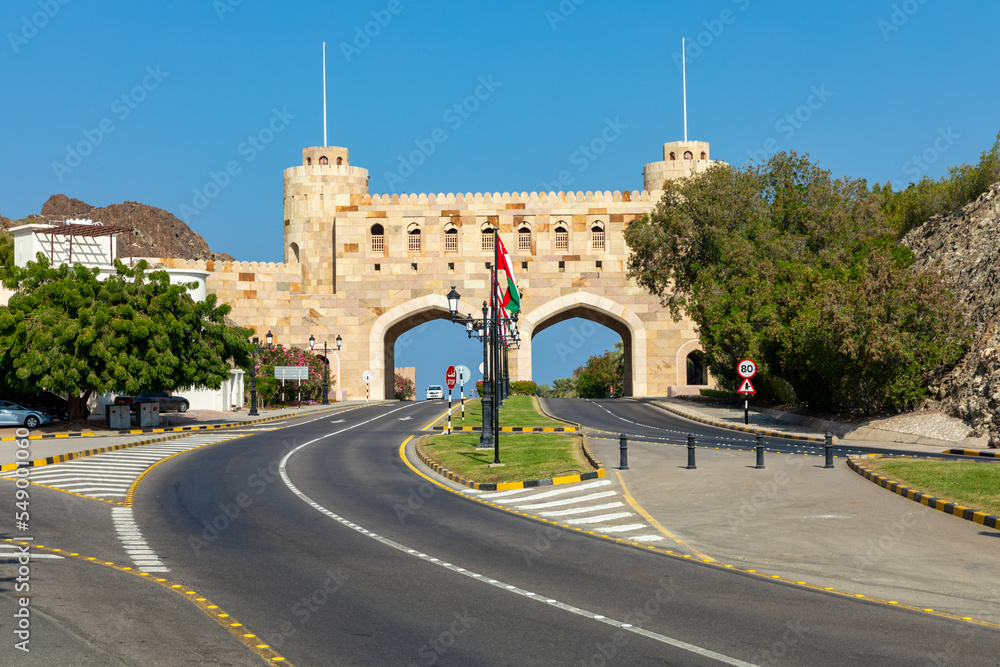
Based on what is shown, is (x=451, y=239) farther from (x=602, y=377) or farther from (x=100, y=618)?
(x=100, y=618)

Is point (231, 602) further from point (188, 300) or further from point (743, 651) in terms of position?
point (188, 300)

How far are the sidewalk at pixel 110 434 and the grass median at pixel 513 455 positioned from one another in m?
10.4

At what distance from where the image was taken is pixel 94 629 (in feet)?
30.1

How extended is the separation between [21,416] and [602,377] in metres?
69.4

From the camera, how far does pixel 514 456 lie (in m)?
27.2

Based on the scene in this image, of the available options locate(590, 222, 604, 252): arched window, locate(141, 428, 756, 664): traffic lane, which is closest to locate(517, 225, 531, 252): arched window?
locate(590, 222, 604, 252): arched window

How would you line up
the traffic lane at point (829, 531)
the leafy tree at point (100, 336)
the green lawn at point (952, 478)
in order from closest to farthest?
the traffic lane at point (829, 531) → the green lawn at point (952, 478) → the leafy tree at point (100, 336)

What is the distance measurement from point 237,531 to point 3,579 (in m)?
4.55

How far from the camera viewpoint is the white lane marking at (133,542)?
41.1 ft

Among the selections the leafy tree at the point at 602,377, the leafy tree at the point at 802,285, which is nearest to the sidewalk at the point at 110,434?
the leafy tree at the point at 802,285

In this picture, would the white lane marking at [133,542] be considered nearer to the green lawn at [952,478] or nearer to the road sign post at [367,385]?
the green lawn at [952,478]

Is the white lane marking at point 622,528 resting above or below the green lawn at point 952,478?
below

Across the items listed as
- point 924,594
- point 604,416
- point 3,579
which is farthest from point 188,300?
point 924,594

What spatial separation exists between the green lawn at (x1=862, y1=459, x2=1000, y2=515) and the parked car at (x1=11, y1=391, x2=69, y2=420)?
118 ft
